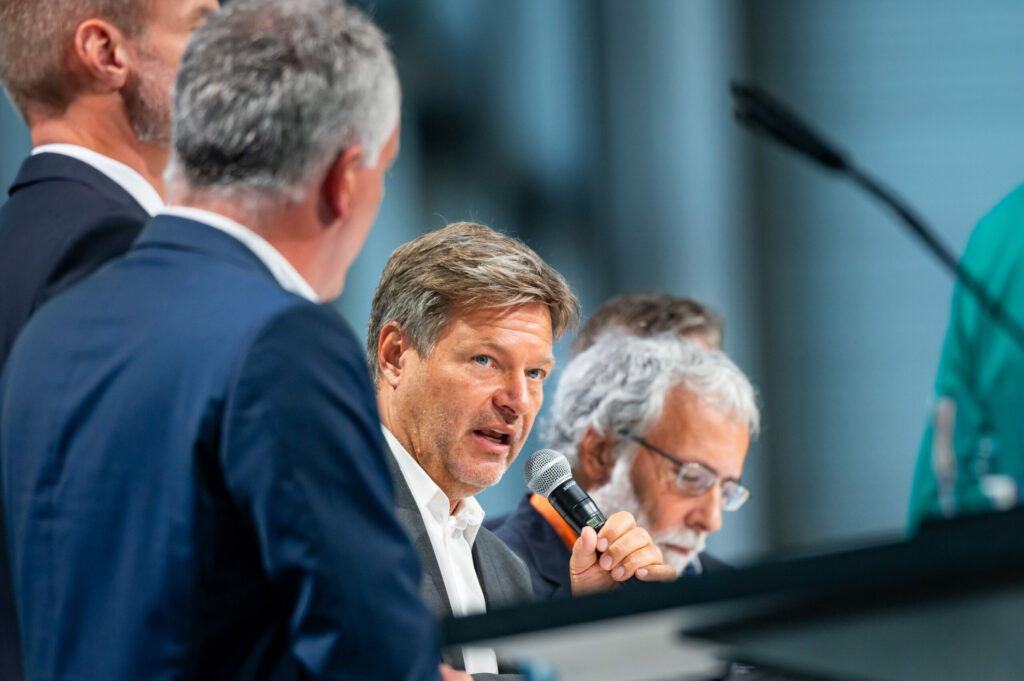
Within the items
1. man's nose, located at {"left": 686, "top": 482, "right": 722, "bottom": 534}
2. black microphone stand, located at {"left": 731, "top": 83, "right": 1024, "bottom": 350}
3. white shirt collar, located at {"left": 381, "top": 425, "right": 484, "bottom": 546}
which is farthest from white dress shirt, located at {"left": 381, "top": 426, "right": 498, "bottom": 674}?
black microphone stand, located at {"left": 731, "top": 83, "right": 1024, "bottom": 350}

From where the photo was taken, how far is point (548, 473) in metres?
2.19

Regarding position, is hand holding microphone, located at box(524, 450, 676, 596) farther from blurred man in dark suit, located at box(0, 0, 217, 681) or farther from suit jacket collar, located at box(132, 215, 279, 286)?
suit jacket collar, located at box(132, 215, 279, 286)

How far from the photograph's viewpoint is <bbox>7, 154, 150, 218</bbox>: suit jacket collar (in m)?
1.63

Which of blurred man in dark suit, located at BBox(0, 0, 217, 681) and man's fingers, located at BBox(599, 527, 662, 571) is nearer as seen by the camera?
blurred man in dark suit, located at BBox(0, 0, 217, 681)

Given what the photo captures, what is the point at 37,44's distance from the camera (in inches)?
66.2

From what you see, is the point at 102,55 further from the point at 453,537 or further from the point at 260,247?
the point at 453,537

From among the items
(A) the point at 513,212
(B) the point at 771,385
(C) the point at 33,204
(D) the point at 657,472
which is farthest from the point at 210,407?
(B) the point at 771,385

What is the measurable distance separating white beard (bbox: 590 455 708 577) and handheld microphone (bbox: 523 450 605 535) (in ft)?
2.17

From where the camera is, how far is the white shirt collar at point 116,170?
1661 millimetres

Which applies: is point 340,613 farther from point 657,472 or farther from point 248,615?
point 657,472

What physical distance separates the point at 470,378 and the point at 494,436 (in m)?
0.11

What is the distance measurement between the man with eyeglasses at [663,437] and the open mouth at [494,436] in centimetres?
66

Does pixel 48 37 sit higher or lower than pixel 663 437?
higher

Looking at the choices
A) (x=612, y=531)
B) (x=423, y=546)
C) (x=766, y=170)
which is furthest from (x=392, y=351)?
(x=766, y=170)
